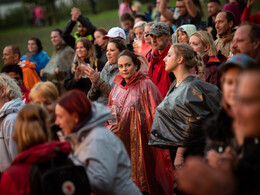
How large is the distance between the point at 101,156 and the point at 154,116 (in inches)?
78.3

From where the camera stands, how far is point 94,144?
3176mm

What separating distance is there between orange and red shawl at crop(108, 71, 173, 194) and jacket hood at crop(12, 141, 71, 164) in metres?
2.77

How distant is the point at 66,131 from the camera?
11.0 ft

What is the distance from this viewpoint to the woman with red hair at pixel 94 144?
3.12 metres

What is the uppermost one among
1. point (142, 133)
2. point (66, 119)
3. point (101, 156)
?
point (66, 119)

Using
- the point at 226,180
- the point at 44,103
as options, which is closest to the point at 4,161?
the point at 44,103

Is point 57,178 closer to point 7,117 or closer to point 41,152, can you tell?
point 41,152

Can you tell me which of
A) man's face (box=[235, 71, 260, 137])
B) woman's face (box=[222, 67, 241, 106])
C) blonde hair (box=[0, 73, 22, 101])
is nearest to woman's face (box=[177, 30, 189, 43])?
blonde hair (box=[0, 73, 22, 101])

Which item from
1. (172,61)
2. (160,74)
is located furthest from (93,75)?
(172,61)

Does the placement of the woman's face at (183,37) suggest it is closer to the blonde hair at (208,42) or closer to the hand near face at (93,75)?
the blonde hair at (208,42)

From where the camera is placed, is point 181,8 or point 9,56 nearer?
point 9,56

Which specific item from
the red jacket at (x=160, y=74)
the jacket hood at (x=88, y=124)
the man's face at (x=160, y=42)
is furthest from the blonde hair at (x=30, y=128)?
the man's face at (x=160, y=42)

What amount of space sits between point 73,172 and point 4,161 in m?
1.66

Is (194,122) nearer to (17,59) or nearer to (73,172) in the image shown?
(73,172)
